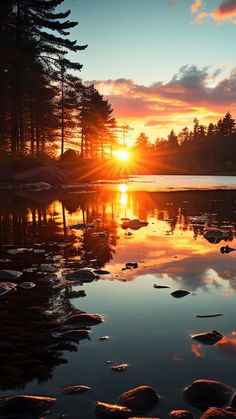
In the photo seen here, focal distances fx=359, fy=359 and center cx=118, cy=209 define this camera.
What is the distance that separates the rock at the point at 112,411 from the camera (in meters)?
2.31

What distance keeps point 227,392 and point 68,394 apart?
3.67ft

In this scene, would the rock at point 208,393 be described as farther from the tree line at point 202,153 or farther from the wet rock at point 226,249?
the tree line at point 202,153

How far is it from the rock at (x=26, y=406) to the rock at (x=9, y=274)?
2998 mm

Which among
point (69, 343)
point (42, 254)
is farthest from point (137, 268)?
point (69, 343)

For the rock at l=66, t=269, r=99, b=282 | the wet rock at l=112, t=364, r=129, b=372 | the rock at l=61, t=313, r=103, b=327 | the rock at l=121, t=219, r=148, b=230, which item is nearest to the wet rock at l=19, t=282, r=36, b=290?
the rock at l=66, t=269, r=99, b=282

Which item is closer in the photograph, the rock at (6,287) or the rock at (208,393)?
the rock at (208,393)

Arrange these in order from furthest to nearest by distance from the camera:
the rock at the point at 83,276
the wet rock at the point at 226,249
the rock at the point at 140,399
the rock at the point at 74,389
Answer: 1. the wet rock at the point at 226,249
2. the rock at the point at 83,276
3. the rock at the point at 74,389
4. the rock at the point at 140,399

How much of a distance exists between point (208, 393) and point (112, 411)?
68 centimetres

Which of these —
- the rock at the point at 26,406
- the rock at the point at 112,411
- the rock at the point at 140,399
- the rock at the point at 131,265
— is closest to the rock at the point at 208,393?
the rock at the point at 140,399

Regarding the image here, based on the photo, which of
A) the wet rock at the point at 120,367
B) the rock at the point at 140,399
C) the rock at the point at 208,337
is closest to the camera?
the rock at the point at 140,399

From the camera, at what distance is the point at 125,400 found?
2.44 m

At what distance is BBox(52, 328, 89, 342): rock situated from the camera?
3.43 meters

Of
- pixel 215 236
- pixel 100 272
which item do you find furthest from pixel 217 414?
pixel 215 236

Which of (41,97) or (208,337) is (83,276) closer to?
(208,337)
